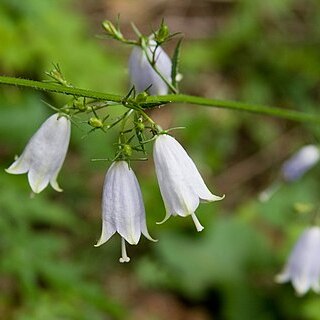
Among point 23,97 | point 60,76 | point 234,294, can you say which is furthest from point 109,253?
point 60,76

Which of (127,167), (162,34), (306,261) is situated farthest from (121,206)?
(306,261)

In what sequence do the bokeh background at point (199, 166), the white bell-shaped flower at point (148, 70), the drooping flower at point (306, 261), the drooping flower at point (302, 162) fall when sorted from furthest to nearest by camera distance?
the bokeh background at point (199, 166)
the drooping flower at point (302, 162)
the drooping flower at point (306, 261)
the white bell-shaped flower at point (148, 70)

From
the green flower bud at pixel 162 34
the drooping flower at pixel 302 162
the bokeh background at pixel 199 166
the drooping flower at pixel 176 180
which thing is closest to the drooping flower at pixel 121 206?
the drooping flower at pixel 176 180

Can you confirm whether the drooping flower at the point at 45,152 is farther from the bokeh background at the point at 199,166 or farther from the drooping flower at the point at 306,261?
the drooping flower at the point at 306,261

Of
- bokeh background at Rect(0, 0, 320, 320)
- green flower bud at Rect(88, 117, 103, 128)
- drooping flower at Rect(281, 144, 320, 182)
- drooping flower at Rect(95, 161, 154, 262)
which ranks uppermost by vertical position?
bokeh background at Rect(0, 0, 320, 320)

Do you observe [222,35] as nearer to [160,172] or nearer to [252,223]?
[252,223]

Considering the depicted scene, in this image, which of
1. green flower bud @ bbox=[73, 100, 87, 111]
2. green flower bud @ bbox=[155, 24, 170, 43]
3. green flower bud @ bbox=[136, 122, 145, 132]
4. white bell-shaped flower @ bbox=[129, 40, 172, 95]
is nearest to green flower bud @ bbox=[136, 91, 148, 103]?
green flower bud @ bbox=[136, 122, 145, 132]

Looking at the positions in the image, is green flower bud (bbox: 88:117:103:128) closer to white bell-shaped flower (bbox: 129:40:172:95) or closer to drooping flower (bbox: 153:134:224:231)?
drooping flower (bbox: 153:134:224:231)
